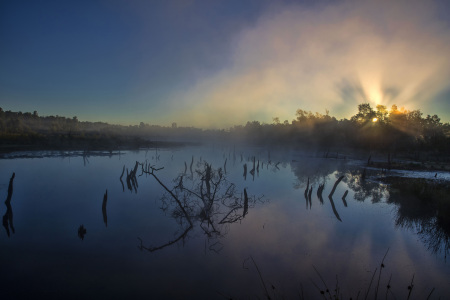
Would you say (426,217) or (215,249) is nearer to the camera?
(215,249)

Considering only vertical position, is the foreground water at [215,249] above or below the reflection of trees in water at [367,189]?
below

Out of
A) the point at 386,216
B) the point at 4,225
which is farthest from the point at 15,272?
the point at 386,216

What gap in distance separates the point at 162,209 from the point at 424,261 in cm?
1565

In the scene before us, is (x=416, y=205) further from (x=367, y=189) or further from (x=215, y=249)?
(x=215, y=249)

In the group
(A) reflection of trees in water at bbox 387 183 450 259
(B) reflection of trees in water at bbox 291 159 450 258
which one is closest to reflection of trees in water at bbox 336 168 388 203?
(B) reflection of trees in water at bbox 291 159 450 258

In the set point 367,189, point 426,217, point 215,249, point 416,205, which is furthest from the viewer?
point 367,189

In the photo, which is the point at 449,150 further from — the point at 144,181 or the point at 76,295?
the point at 76,295

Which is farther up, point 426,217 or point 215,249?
point 426,217

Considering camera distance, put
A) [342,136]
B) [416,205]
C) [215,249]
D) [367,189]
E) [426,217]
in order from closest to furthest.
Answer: [215,249], [426,217], [416,205], [367,189], [342,136]

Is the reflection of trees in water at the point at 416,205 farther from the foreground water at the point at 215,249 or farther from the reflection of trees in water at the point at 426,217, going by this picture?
the foreground water at the point at 215,249

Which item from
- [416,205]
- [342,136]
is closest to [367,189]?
[416,205]

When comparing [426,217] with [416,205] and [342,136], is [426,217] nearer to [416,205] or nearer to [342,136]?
[416,205]

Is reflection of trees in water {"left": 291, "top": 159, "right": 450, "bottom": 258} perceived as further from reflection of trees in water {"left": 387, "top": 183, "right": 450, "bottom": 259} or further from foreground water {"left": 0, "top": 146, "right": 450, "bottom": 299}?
foreground water {"left": 0, "top": 146, "right": 450, "bottom": 299}

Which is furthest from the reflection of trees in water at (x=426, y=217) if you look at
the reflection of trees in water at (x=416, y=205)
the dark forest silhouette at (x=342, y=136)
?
the dark forest silhouette at (x=342, y=136)
